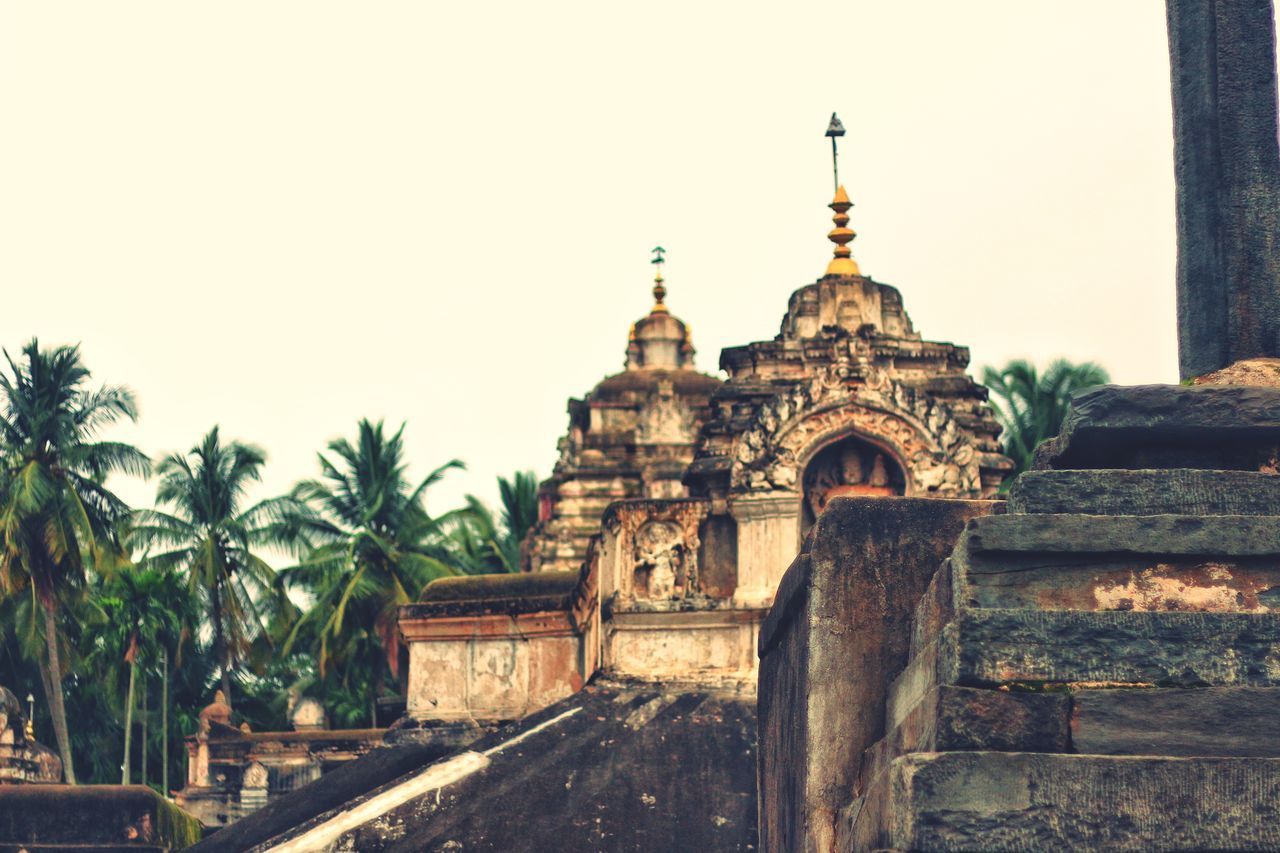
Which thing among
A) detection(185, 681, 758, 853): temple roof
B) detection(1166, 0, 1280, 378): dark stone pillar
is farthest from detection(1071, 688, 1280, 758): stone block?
detection(185, 681, 758, 853): temple roof

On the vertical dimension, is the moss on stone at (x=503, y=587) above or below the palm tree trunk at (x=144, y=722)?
above

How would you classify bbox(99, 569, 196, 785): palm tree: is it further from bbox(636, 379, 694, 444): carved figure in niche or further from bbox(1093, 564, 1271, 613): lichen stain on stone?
bbox(1093, 564, 1271, 613): lichen stain on stone

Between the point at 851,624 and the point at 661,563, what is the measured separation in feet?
30.2

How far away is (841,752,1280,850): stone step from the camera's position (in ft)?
16.1

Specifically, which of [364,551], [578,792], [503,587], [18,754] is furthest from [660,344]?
[578,792]

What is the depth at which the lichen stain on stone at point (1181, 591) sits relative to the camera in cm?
527

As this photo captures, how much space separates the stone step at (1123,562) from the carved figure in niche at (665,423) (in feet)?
84.3

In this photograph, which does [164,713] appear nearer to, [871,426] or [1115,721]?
[871,426]

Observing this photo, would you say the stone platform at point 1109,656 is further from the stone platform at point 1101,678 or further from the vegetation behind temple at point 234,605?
the vegetation behind temple at point 234,605

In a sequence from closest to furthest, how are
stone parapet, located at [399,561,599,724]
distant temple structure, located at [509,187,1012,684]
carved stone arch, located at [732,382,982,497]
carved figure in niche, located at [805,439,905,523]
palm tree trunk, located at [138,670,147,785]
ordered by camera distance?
distant temple structure, located at [509,187,1012,684] → carved stone arch, located at [732,382,982,497] → carved figure in niche, located at [805,439,905,523] → stone parapet, located at [399,561,599,724] → palm tree trunk, located at [138,670,147,785]

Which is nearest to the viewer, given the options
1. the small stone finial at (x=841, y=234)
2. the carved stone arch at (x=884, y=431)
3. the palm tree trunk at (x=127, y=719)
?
the carved stone arch at (x=884, y=431)

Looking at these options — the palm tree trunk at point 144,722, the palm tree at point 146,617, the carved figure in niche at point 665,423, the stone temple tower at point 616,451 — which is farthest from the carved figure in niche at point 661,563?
the palm tree at point 146,617

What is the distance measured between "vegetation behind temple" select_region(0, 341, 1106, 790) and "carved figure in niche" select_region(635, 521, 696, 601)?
21234 mm

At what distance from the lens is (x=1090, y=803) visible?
4.93 meters
